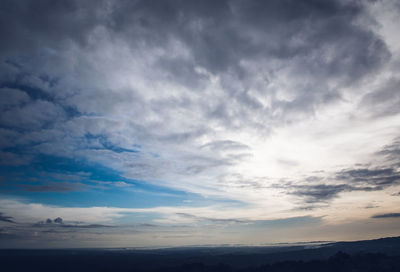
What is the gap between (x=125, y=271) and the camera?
19150cm

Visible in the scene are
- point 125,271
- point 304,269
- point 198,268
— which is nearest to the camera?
point 304,269

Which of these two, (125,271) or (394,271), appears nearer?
(394,271)

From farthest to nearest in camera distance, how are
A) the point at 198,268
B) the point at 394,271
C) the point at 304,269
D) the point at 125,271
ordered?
the point at 125,271 → the point at 198,268 → the point at 304,269 → the point at 394,271

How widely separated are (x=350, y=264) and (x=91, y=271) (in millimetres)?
207314

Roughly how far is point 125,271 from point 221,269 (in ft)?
280

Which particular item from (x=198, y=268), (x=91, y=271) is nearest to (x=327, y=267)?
(x=198, y=268)

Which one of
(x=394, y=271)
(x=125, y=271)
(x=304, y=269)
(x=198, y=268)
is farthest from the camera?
(x=125, y=271)

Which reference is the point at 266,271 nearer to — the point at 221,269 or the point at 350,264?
the point at 221,269

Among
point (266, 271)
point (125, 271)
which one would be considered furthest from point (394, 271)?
point (125, 271)

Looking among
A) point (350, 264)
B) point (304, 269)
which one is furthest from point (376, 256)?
point (304, 269)

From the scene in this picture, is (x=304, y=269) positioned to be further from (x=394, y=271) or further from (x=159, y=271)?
(x=159, y=271)

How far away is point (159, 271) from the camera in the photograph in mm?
177000

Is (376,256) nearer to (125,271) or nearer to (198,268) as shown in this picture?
(198,268)

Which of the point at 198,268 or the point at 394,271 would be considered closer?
the point at 394,271
